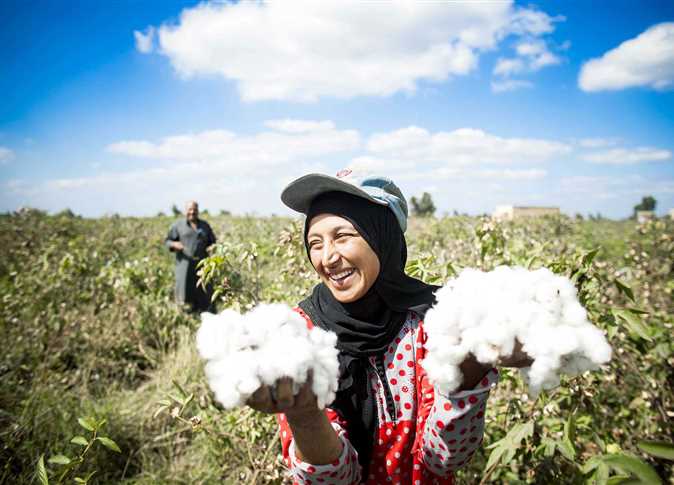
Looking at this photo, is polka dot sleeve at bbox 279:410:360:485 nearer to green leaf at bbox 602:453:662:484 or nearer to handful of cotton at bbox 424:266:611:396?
handful of cotton at bbox 424:266:611:396

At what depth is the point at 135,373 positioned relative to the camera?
150 inches

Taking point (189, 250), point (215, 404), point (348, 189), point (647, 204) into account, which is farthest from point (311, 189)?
point (647, 204)

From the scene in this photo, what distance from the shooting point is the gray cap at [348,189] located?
3.91ft

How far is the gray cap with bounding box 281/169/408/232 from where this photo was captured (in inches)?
46.9

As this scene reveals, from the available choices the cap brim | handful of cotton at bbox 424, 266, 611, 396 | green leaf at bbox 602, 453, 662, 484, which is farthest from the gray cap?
green leaf at bbox 602, 453, 662, 484

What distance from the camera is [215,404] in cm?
270

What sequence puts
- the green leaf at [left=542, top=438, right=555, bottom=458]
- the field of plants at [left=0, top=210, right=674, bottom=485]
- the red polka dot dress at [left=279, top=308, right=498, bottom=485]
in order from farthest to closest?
the field of plants at [left=0, top=210, right=674, bottom=485]
the green leaf at [left=542, top=438, right=555, bottom=458]
the red polka dot dress at [left=279, top=308, right=498, bottom=485]

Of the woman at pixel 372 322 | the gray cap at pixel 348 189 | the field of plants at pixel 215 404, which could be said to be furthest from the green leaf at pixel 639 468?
the gray cap at pixel 348 189

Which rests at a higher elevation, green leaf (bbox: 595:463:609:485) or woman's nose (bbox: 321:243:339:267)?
woman's nose (bbox: 321:243:339:267)

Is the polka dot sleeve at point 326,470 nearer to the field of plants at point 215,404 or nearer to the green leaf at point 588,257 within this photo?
the field of plants at point 215,404

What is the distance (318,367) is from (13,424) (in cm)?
269

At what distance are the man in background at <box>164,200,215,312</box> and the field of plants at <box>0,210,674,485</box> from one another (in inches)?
32.1

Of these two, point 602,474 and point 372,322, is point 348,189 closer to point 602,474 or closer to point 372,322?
point 372,322

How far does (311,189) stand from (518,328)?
30.6 inches
